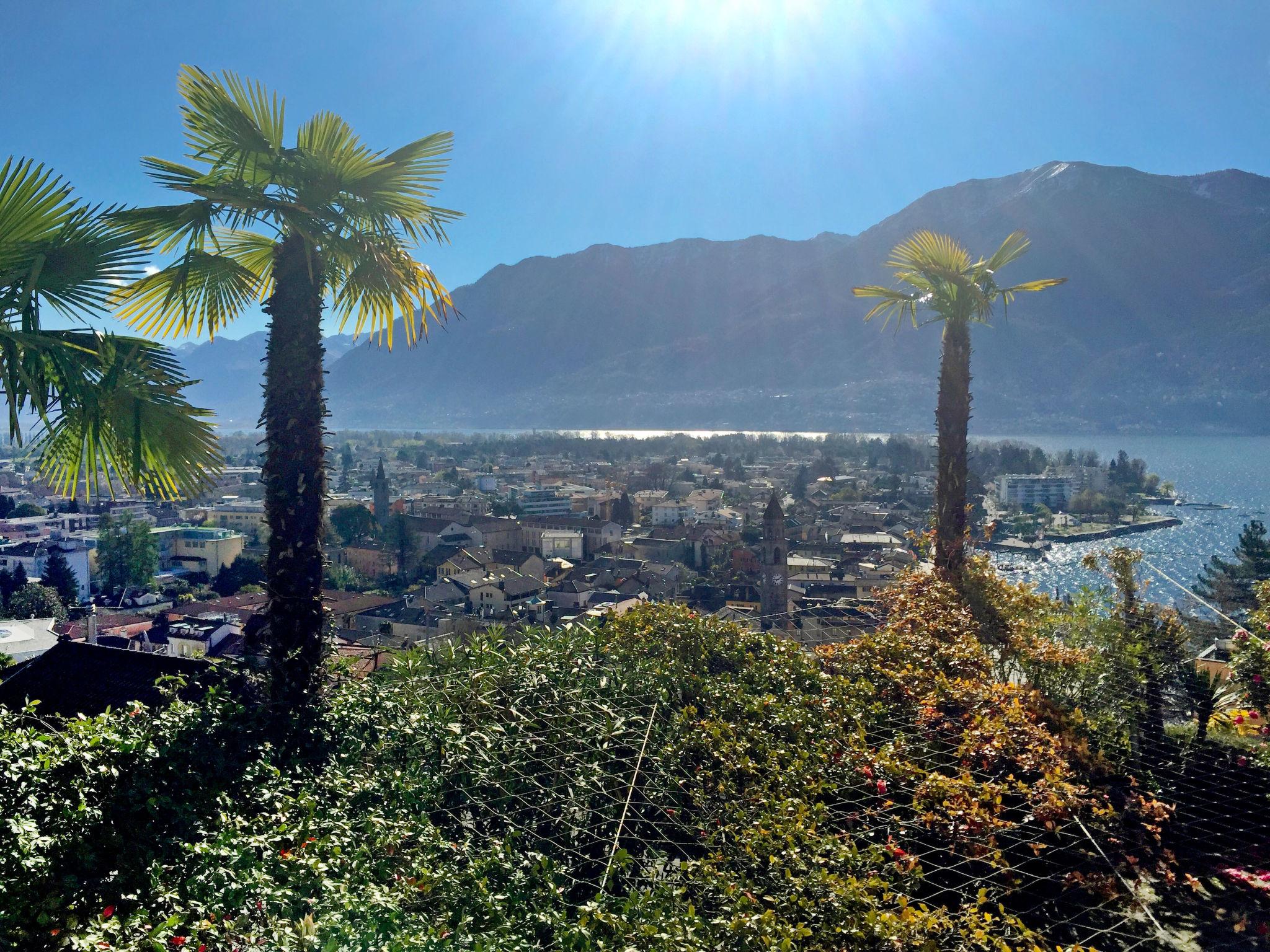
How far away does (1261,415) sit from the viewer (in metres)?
111

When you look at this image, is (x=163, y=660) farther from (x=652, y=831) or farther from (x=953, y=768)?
(x=953, y=768)

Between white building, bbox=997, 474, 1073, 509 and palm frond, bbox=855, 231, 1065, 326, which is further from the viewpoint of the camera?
white building, bbox=997, 474, 1073, 509

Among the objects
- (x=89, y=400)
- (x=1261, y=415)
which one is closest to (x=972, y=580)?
(x=89, y=400)

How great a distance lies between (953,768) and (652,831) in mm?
1169

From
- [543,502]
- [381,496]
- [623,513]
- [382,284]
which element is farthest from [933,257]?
[543,502]

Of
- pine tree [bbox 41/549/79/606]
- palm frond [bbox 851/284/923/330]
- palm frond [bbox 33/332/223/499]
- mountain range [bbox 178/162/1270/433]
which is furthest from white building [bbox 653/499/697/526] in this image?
mountain range [bbox 178/162/1270/433]

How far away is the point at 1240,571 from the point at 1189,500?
39573 mm

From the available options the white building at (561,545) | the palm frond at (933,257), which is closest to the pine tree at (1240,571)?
the palm frond at (933,257)

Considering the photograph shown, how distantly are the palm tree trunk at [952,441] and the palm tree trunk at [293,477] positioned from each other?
420 cm

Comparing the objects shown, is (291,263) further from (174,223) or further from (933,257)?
(933,257)

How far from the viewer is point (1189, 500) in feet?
170

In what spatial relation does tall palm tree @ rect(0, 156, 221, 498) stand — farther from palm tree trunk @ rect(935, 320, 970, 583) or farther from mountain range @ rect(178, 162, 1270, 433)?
mountain range @ rect(178, 162, 1270, 433)

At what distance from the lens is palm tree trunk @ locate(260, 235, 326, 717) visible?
9.86 ft

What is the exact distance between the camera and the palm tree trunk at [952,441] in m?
5.74
